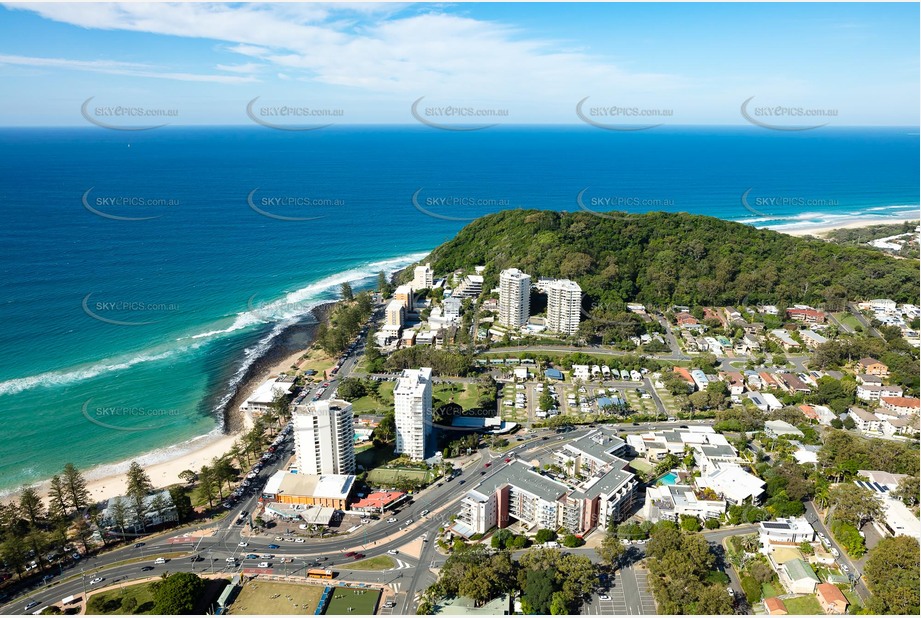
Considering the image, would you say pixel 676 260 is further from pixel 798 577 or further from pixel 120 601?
pixel 120 601

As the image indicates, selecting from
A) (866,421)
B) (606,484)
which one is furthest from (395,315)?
(866,421)

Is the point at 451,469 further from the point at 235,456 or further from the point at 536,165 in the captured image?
the point at 536,165

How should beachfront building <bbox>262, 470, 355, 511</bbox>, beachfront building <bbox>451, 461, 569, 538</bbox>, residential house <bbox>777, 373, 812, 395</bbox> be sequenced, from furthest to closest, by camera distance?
residential house <bbox>777, 373, 812, 395</bbox>, beachfront building <bbox>262, 470, 355, 511</bbox>, beachfront building <bbox>451, 461, 569, 538</bbox>

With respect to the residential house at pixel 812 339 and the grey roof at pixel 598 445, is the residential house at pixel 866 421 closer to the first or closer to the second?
the residential house at pixel 812 339

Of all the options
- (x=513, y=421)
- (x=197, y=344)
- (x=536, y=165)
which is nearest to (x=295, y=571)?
(x=513, y=421)

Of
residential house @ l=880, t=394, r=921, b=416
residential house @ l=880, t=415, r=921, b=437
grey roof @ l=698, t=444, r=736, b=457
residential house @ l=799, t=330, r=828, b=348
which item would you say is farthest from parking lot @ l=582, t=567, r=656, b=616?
residential house @ l=799, t=330, r=828, b=348

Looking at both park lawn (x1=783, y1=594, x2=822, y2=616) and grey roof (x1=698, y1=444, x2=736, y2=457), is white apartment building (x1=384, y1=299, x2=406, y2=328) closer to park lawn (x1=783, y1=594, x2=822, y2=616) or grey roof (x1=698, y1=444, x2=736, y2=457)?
grey roof (x1=698, y1=444, x2=736, y2=457)

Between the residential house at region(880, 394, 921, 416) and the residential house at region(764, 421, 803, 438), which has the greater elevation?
the residential house at region(880, 394, 921, 416)
